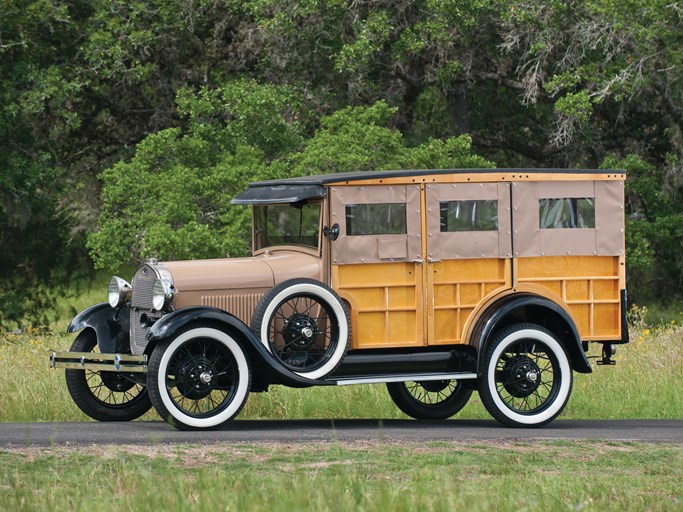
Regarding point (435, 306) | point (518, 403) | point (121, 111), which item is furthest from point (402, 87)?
point (435, 306)

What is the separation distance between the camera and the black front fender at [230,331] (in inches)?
423

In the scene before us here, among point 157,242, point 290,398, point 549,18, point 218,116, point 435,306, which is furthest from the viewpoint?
point 218,116

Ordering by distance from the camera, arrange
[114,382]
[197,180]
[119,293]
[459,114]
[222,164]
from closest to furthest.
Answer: [119,293] → [114,382] → [197,180] → [222,164] → [459,114]

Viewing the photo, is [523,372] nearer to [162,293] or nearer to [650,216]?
[162,293]

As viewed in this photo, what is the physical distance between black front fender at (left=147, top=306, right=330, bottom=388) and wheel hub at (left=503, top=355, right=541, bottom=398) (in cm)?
173

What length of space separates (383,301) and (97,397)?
118 inches

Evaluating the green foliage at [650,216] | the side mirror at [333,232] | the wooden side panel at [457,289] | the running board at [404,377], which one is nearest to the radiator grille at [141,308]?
the side mirror at [333,232]

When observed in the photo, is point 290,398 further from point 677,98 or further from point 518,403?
point 677,98

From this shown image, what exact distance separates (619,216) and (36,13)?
14189 millimetres

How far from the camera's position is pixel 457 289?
1175 cm

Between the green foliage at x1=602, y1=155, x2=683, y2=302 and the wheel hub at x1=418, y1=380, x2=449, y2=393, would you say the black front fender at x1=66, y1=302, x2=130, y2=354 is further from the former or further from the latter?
the green foliage at x1=602, y1=155, x2=683, y2=302

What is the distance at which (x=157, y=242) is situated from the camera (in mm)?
19797

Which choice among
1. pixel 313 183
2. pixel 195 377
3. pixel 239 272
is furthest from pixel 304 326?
pixel 313 183

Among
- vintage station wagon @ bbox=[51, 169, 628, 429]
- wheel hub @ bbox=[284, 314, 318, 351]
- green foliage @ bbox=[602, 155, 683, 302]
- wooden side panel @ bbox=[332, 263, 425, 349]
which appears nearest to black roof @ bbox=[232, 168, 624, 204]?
vintage station wagon @ bbox=[51, 169, 628, 429]
